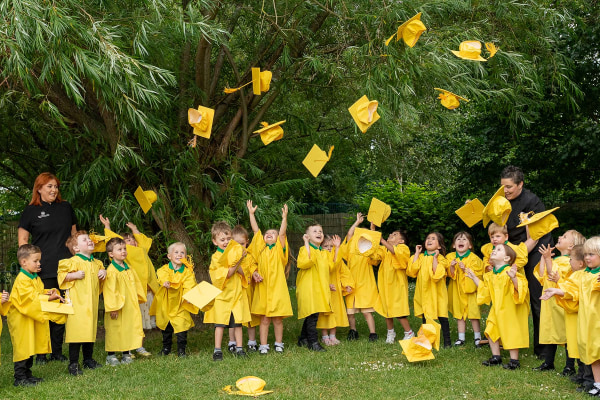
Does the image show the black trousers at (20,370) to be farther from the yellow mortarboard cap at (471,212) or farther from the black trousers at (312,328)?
the yellow mortarboard cap at (471,212)

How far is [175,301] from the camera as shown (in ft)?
21.2

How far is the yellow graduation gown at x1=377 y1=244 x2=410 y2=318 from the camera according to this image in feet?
22.9

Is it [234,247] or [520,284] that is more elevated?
[234,247]

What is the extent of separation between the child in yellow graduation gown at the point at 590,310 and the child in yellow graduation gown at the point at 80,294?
3893 mm

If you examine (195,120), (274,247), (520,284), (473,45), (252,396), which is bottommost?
(252,396)

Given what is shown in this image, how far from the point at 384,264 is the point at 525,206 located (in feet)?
5.80

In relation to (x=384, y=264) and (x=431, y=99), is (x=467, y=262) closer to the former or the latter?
(x=384, y=264)

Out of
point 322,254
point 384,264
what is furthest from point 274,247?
point 384,264

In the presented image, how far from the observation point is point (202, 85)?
7.92 m

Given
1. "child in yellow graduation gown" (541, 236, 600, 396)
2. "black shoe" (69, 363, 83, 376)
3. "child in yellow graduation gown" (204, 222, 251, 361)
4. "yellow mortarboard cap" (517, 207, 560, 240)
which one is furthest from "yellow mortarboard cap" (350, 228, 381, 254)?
"black shoe" (69, 363, 83, 376)

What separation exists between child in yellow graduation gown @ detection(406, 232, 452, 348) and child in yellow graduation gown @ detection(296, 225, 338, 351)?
3.21 ft

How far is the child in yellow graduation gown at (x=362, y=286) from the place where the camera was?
284 inches

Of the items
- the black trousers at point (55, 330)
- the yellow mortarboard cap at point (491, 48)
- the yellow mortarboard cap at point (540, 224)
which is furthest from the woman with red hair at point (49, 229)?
the yellow mortarboard cap at point (491, 48)

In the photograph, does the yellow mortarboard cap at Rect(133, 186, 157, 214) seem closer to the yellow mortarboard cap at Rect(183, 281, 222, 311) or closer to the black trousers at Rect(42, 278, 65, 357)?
the black trousers at Rect(42, 278, 65, 357)
